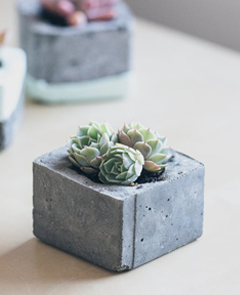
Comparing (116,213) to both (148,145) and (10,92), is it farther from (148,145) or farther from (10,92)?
(10,92)

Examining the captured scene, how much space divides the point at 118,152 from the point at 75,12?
72 centimetres

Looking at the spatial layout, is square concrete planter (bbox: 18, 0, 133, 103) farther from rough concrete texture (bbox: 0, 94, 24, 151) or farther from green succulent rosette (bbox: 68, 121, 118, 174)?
green succulent rosette (bbox: 68, 121, 118, 174)

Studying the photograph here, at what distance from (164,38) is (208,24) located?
50cm

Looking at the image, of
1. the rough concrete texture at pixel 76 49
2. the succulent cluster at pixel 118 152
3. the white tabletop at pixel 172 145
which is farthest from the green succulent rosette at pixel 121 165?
the rough concrete texture at pixel 76 49

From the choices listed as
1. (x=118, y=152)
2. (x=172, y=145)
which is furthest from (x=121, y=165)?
(x=172, y=145)

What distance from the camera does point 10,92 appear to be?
4.68 ft

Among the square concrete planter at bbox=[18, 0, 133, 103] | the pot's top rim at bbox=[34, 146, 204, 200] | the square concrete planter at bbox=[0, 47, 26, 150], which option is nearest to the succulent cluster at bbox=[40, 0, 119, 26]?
the square concrete planter at bbox=[18, 0, 133, 103]

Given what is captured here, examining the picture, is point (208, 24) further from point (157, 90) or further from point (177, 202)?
point (177, 202)

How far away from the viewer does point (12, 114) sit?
1.46 metres

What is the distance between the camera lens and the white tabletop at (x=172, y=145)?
104cm

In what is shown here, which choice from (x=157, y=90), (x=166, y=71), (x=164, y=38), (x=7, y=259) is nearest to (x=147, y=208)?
(x=7, y=259)

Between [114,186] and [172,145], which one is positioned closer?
[114,186]

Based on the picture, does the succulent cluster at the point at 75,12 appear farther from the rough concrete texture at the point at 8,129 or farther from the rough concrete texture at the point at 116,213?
the rough concrete texture at the point at 116,213

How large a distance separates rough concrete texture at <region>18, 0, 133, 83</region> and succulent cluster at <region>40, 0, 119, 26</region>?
2cm
